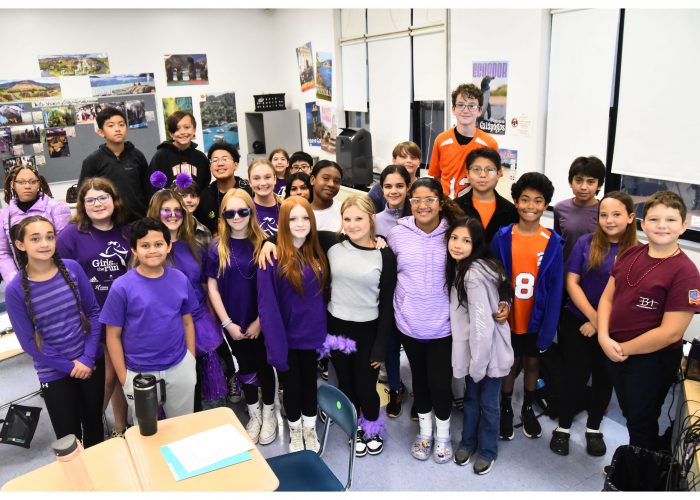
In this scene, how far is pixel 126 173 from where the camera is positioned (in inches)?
135

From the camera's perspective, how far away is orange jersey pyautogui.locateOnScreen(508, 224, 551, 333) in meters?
2.67

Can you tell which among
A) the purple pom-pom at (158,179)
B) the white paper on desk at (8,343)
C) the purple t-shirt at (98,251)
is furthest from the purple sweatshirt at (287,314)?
the white paper on desk at (8,343)

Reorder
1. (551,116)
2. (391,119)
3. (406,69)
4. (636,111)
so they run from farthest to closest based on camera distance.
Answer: (391,119), (406,69), (551,116), (636,111)

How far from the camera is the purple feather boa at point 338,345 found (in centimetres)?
272

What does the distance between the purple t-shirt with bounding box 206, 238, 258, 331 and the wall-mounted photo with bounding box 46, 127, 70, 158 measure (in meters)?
4.47

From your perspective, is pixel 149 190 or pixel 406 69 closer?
pixel 149 190

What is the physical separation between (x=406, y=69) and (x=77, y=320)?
399 centimetres

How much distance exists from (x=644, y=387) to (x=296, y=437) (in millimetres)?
1739

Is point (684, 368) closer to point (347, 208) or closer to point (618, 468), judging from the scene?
point (618, 468)

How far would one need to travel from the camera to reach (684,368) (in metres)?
2.63

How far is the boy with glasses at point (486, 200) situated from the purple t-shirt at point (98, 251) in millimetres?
1775

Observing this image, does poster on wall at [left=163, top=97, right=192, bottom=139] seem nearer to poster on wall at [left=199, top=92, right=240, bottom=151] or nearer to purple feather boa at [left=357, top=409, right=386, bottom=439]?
poster on wall at [left=199, top=92, right=240, bottom=151]

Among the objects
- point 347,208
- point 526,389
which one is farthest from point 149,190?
point 526,389

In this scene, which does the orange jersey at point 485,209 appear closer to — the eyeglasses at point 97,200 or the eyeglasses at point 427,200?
the eyeglasses at point 427,200
